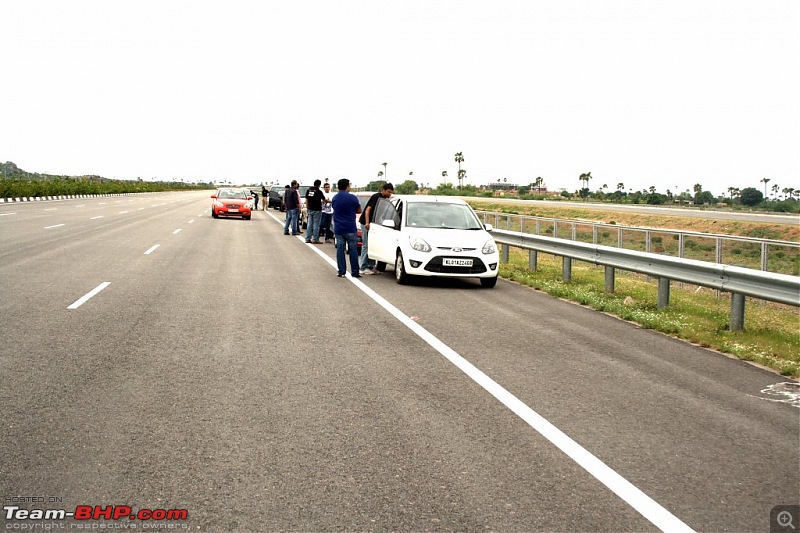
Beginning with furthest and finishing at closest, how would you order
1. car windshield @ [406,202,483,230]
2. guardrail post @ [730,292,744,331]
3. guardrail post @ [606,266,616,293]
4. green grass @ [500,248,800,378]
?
car windshield @ [406,202,483,230] < guardrail post @ [606,266,616,293] < guardrail post @ [730,292,744,331] < green grass @ [500,248,800,378]

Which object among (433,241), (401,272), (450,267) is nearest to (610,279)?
(450,267)

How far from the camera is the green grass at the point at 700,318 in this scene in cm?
856

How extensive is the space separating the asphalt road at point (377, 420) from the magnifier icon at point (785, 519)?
11 cm

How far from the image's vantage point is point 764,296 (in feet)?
29.5

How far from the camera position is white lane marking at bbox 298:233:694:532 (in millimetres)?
3789

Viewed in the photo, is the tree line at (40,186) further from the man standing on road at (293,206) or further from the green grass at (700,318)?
the green grass at (700,318)

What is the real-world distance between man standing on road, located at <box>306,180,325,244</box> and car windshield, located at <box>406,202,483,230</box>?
7381mm

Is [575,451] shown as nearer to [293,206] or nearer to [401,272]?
[401,272]

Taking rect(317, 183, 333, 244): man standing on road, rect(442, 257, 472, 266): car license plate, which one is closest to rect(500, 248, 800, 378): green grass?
rect(442, 257, 472, 266): car license plate

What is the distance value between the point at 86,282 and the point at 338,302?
4161 millimetres

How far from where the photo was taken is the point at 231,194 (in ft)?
121

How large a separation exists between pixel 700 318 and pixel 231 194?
95.9 ft

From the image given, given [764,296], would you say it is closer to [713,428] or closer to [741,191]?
[713,428]

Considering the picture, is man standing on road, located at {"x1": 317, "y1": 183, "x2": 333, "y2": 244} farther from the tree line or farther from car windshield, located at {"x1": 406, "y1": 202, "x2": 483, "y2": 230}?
the tree line
